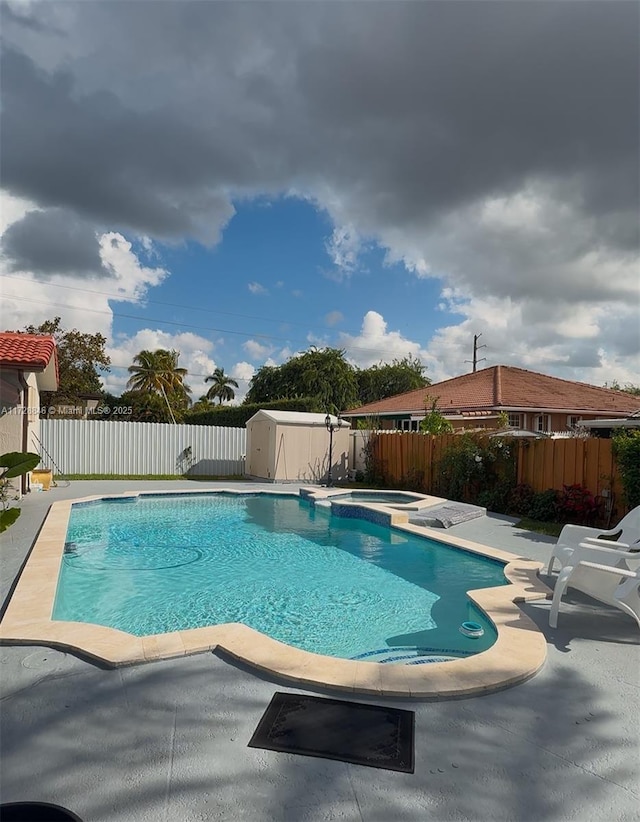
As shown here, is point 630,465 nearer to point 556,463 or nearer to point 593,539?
point 556,463

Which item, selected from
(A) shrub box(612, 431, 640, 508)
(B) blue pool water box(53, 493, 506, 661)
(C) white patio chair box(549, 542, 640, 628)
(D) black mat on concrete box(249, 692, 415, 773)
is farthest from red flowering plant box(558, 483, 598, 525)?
(D) black mat on concrete box(249, 692, 415, 773)

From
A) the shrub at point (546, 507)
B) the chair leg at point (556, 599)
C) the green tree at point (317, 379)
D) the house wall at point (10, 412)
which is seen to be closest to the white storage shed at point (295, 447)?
the house wall at point (10, 412)

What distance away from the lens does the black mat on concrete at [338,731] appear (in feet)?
8.88

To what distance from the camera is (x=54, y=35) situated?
7.73 m

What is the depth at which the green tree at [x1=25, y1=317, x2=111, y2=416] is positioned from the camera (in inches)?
1079

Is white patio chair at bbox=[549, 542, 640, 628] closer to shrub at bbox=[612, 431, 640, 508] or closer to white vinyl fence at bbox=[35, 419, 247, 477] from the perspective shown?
shrub at bbox=[612, 431, 640, 508]

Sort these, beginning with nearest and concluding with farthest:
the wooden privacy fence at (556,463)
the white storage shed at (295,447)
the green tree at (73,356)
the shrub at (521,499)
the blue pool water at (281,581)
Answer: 1. the blue pool water at (281,581)
2. the wooden privacy fence at (556,463)
3. the shrub at (521,499)
4. the white storage shed at (295,447)
5. the green tree at (73,356)

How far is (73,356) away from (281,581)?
82.6 ft

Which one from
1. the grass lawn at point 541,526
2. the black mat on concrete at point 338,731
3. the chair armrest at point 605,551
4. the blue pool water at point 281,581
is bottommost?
the blue pool water at point 281,581

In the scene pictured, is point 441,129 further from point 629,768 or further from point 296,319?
point 296,319

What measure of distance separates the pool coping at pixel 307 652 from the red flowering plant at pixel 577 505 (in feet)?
18.3

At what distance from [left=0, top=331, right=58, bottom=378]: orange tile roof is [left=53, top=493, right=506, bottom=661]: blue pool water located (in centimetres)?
357

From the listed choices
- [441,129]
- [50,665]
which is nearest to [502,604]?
[50,665]

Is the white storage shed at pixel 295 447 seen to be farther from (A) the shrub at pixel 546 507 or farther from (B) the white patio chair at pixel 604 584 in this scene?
(B) the white patio chair at pixel 604 584
